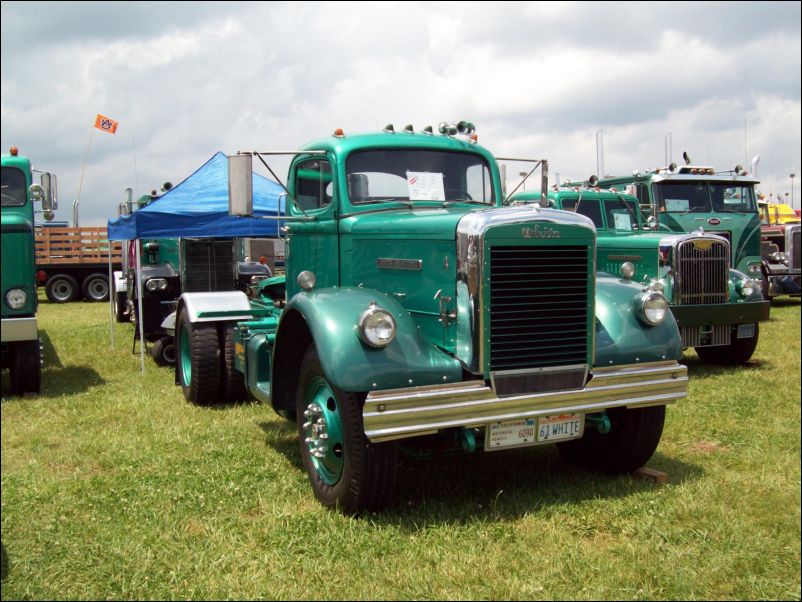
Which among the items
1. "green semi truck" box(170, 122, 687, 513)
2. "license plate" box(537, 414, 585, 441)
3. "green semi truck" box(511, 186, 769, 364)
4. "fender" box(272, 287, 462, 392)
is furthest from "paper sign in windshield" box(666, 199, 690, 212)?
"fender" box(272, 287, 462, 392)

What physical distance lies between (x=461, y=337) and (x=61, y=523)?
2.55m

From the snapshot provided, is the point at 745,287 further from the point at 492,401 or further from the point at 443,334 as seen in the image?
the point at 492,401

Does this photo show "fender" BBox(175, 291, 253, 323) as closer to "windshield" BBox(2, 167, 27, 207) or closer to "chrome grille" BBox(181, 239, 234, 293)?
"windshield" BBox(2, 167, 27, 207)

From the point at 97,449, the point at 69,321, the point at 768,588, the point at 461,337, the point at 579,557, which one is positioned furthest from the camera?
the point at 69,321

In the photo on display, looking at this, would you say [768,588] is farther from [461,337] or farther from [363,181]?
[363,181]

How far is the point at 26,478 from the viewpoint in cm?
511

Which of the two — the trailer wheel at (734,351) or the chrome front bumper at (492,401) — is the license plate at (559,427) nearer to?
the chrome front bumper at (492,401)

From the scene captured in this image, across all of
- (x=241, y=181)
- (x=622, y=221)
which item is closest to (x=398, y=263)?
(x=241, y=181)

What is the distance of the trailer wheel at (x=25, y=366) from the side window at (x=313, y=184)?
3696mm

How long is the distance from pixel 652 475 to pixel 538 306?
4.90 ft

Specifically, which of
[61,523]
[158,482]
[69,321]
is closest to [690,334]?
[158,482]

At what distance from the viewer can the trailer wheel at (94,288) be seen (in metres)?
23.1

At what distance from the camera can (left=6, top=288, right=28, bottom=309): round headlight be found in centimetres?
762

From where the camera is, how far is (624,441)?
196 inches
